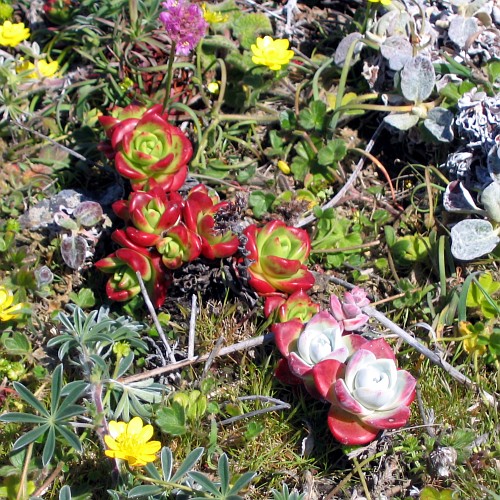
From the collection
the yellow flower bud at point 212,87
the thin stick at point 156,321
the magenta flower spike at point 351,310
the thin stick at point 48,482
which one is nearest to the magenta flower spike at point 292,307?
the magenta flower spike at point 351,310

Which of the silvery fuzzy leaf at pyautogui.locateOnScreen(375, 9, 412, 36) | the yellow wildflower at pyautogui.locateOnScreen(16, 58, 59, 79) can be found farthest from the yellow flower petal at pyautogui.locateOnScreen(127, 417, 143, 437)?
the silvery fuzzy leaf at pyautogui.locateOnScreen(375, 9, 412, 36)

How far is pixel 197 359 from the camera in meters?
2.27

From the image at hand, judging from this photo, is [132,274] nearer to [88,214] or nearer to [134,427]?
[88,214]

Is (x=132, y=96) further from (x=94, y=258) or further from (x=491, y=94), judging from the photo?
(x=491, y=94)

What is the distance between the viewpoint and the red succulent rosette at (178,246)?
90.1 inches

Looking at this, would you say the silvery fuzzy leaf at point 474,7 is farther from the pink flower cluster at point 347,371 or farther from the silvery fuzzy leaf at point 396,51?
the pink flower cluster at point 347,371

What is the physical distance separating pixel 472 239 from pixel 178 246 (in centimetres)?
106

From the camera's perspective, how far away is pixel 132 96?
2.97m

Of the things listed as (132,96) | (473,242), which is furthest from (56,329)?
(473,242)

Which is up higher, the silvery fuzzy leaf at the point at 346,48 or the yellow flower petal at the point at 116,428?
the silvery fuzzy leaf at the point at 346,48

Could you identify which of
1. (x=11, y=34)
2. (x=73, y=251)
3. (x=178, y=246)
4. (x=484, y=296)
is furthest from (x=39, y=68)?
(x=484, y=296)

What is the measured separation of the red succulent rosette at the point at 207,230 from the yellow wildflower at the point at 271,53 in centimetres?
71

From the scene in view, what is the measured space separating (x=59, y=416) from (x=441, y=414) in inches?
46.8

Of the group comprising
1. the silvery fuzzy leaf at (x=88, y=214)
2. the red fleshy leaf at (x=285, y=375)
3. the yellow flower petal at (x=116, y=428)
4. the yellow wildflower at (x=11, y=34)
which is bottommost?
the red fleshy leaf at (x=285, y=375)
